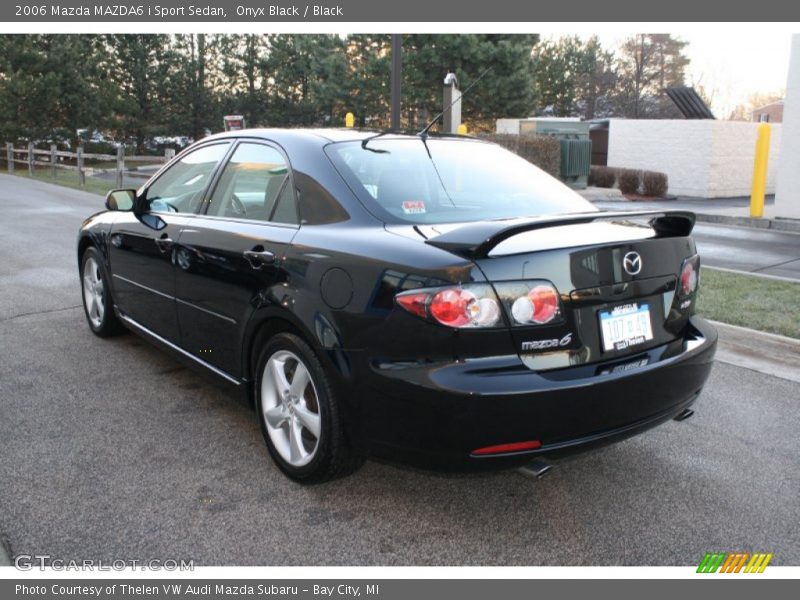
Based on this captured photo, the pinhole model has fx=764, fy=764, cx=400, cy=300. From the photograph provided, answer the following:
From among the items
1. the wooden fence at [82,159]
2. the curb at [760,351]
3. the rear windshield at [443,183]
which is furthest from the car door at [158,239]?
the wooden fence at [82,159]

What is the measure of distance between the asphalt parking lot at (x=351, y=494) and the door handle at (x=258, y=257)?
948 millimetres

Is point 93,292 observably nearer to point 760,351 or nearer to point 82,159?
point 760,351

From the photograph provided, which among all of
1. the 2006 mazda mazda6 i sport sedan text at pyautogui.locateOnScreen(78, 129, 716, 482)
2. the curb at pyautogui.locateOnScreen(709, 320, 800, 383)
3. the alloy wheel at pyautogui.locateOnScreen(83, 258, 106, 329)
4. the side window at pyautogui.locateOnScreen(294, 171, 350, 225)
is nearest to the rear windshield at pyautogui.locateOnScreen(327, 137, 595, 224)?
the 2006 mazda mazda6 i sport sedan text at pyautogui.locateOnScreen(78, 129, 716, 482)

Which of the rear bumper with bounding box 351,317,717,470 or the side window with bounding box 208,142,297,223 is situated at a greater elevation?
the side window with bounding box 208,142,297,223

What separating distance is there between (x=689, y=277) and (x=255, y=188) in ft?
6.99

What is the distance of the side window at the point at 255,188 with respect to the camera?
142 inches

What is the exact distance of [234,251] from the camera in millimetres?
3682

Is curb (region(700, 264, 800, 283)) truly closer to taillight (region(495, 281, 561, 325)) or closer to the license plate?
the license plate

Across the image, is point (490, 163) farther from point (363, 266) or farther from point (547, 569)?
point (547, 569)

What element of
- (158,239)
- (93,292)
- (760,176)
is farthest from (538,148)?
(158,239)

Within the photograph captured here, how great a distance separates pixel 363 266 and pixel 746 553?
1810 millimetres

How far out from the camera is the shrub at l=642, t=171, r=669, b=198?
20.4 metres

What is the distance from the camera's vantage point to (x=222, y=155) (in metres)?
4.27

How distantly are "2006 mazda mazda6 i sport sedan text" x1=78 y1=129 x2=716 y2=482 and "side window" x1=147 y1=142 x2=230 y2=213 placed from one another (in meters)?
0.14
